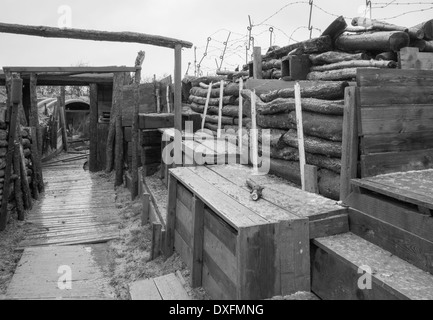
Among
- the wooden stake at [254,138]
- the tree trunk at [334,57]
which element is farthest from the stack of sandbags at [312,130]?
the tree trunk at [334,57]

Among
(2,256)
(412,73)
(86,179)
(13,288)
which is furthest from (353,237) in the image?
(86,179)

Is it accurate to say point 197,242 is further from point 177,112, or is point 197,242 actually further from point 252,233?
point 177,112

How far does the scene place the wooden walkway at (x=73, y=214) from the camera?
6977 mm

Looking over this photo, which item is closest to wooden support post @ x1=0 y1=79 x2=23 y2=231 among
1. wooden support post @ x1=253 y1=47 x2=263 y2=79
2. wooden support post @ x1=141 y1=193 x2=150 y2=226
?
wooden support post @ x1=141 y1=193 x2=150 y2=226

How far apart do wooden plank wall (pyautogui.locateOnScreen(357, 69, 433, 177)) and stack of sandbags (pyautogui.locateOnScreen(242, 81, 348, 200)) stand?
1.46 ft

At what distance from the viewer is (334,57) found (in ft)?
17.4

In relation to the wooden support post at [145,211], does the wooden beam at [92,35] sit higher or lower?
higher

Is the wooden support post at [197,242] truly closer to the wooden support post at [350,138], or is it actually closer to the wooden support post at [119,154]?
the wooden support post at [350,138]

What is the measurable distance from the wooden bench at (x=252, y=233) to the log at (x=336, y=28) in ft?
8.32

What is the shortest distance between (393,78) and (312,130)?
1009 mm

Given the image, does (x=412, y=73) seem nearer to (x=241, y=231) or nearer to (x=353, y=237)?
(x=353, y=237)

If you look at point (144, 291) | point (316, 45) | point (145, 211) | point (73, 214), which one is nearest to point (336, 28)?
point (316, 45)

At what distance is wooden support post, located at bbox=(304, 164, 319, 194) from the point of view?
365cm

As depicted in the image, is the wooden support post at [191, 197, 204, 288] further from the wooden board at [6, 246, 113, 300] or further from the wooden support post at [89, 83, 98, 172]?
the wooden support post at [89, 83, 98, 172]
